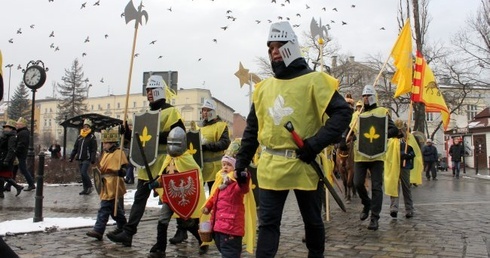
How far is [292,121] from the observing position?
4152 millimetres

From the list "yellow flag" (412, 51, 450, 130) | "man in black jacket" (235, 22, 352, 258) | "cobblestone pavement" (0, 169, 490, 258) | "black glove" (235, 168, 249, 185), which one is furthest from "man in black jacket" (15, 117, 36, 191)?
"man in black jacket" (235, 22, 352, 258)

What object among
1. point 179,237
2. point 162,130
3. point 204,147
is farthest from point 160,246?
point 204,147

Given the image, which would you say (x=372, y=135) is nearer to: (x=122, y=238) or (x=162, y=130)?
(x=162, y=130)

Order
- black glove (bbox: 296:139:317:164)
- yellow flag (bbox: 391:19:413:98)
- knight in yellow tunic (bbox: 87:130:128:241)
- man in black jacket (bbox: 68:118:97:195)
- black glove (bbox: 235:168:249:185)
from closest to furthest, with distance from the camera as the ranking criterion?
black glove (bbox: 296:139:317:164), black glove (bbox: 235:168:249:185), knight in yellow tunic (bbox: 87:130:128:241), yellow flag (bbox: 391:19:413:98), man in black jacket (bbox: 68:118:97:195)

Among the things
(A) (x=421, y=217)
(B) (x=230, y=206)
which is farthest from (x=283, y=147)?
(A) (x=421, y=217)

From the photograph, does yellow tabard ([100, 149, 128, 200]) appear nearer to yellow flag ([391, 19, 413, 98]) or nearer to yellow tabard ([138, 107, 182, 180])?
yellow tabard ([138, 107, 182, 180])

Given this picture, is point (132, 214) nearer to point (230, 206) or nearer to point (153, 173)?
point (153, 173)

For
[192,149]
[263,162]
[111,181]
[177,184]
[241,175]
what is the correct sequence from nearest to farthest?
[263,162], [241,175], [177,184], [111,181], [192,149]

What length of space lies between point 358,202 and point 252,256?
247 inches

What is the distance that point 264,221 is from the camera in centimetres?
408

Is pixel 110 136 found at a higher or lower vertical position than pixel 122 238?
higher

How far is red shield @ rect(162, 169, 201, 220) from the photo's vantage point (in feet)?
18.4

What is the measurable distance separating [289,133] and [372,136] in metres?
3.81

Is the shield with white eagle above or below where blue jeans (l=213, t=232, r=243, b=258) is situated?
above
